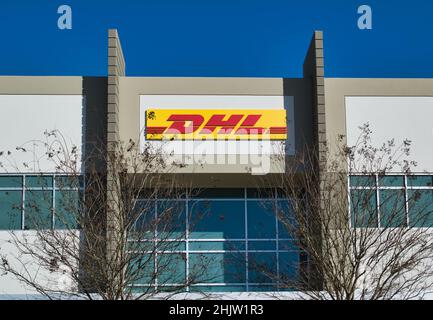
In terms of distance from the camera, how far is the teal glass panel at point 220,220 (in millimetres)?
23109

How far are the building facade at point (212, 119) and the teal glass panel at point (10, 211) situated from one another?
3 centimetres

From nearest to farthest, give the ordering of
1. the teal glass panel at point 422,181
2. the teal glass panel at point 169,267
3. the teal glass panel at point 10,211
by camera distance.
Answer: the teal glass panel at point 169,267, the teal glass panel at point 10,211, the teal glass panel at point 422,181

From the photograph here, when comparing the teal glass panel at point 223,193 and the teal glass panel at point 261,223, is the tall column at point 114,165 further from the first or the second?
the teal glass panel at point 261,223

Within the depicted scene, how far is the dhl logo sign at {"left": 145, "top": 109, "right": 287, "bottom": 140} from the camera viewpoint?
21641mm

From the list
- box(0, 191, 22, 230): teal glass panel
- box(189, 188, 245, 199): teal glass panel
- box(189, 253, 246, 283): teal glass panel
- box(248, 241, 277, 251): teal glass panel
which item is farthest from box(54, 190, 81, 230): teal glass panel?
box(248, 241, 277, 251): teal glass panel

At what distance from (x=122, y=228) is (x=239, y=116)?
8.44m

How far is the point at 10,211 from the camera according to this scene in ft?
69.2

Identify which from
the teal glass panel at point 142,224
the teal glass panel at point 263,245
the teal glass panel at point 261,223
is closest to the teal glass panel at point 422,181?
the teal glass panel at point 261,223

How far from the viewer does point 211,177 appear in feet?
72.5

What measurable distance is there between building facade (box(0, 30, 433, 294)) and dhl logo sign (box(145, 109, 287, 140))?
33 millimetres
